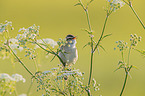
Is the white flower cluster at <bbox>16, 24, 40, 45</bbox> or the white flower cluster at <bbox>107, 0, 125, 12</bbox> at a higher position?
the white flower cluster at <bbox>107, 0, 125, 12</bbox>

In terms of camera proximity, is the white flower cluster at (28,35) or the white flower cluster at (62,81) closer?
the white flower cluster at (62,81)

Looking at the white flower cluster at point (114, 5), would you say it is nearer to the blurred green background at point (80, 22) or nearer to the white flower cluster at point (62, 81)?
the white flower cluster at point (62, 81)

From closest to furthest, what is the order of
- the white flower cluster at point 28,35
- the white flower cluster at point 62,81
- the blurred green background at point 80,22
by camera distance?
the white flower cluster at point 62,81 → the white flower cluster at point 28,35 → the blurred green background at point 80,22

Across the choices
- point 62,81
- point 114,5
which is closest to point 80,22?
point 114,5

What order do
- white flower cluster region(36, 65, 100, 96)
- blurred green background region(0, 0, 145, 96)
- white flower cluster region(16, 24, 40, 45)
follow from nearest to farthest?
white flower cluster region(36, 65, 100, 96), white flower cluster region(16, 24, 40, 45), blurred green background region(0, 0, 145, 96)

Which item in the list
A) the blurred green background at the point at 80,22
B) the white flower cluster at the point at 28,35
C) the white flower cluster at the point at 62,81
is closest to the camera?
the white flower cluster at the point at 62,81

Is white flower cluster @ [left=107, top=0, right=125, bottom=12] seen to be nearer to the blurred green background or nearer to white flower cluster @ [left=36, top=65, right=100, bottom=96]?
white flower cluster @ [left=36, top=65, right=100, bottom=96]

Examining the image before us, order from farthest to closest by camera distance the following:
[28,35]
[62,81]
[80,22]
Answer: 1. [80,22]
2. [28,35]
3. [62,81]

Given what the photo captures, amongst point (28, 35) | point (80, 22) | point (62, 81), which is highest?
point (80, 22)

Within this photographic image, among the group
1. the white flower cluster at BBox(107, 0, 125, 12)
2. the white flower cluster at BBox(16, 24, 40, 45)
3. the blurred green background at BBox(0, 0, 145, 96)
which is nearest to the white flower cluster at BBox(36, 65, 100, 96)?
the white flower cluster at BBox(16, 24, 40, 45)

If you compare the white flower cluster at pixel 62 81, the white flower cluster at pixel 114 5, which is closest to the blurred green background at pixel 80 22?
the white flower cluster at pixel 114 5

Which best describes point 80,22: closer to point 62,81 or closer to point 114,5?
point 114,5

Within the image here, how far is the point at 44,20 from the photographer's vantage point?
18.0 metres

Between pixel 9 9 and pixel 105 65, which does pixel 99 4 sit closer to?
pixel 9 9
